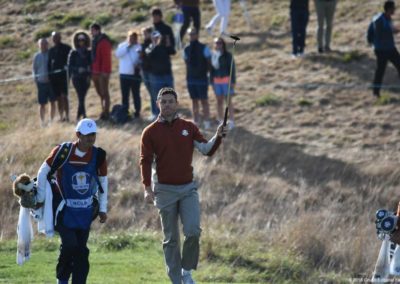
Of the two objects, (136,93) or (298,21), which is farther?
(298,21)

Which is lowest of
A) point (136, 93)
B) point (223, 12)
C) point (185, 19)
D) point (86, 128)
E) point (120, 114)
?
point (120, 114)

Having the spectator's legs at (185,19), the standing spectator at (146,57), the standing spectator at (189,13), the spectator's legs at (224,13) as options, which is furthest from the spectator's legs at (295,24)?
the standing spectator at (146,57)

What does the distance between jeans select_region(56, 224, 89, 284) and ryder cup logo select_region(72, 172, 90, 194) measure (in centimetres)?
45

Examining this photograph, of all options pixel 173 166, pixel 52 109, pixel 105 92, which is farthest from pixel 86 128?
pixel 52 109

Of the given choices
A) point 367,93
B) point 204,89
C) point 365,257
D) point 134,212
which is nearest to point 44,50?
point 204,89

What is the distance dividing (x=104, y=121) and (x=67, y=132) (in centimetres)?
144

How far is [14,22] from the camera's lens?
33.7m

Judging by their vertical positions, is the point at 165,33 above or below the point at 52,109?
above

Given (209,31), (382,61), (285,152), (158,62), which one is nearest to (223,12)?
(209,31)

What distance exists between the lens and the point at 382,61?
23219 millimetres

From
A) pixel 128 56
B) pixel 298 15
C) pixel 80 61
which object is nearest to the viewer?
pixel 80 61

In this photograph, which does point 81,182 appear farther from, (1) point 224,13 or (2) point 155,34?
(1) point 224,13

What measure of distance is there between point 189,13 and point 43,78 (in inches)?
229

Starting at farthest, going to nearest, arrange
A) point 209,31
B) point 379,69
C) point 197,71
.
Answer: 1. point 209,31
2. point 379,69
3. point 197,71
